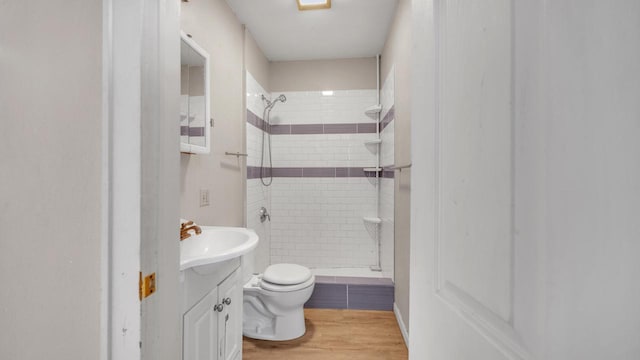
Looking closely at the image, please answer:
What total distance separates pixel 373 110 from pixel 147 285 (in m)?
2.66

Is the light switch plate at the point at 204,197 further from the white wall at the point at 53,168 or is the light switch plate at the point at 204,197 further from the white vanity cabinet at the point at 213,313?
the white wall at the point at 53,168

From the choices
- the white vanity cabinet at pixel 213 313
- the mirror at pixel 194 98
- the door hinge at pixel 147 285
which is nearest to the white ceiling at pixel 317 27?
the mirror at pixel 194 98

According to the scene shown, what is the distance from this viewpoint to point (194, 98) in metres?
1.59

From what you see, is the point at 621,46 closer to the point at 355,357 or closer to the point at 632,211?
the point at 632,211

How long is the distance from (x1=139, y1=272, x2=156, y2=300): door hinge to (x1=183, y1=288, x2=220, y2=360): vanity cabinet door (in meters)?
0.51

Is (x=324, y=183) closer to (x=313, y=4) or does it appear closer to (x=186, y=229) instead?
(x=313, y=4)

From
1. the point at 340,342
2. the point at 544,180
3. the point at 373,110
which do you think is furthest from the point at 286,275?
the point at 544,180

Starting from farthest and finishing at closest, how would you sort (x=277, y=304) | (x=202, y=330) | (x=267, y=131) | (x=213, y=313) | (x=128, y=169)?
(x=267, y=131)
(x=277, y=304)
(x=213, y=313)
(x=202, y=330)
(x=128, y=169)

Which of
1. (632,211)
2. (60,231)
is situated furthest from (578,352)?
(60,231)

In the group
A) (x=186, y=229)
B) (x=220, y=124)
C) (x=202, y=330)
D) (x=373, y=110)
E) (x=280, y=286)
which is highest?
(x=373, y=110)

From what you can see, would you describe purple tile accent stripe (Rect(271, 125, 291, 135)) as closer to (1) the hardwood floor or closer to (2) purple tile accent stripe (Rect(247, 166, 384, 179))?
(2) purple tile accent stripe (Rect(247, 166, 384, 179))

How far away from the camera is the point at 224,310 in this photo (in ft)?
4.58

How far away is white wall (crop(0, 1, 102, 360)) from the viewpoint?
620mm

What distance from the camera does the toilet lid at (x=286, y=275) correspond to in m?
2.02
